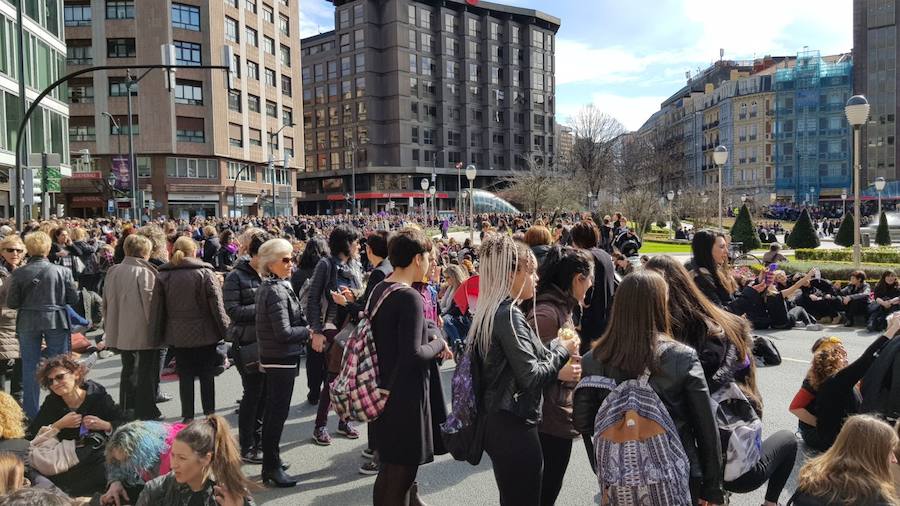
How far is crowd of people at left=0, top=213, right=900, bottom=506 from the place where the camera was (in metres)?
3.01

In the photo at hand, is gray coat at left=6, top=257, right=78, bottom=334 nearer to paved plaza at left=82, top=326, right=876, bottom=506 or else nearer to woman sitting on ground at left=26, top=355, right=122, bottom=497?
paved plaza at left=82, top=326, right=876, bottom=506

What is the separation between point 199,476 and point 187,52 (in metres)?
56.6

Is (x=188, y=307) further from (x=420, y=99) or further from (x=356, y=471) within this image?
(x=420, y=99)

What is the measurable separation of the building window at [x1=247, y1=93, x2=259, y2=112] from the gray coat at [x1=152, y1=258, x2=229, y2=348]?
187 ft

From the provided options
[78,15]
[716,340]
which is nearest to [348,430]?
[716,340]

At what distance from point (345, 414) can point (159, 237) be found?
5.12m

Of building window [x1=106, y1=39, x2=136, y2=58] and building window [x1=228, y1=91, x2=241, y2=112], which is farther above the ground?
building window [x1=106, y1=39, x2=136, y2=58]

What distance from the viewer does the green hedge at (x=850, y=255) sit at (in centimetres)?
2130

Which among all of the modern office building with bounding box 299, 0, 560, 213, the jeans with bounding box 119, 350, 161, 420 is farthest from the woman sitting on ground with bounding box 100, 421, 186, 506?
the modern office building with bounding box 299, 0, 560, 213

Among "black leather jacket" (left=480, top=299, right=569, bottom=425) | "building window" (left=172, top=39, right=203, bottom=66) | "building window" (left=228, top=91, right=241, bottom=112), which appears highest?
"building window" (left=172, top=39, right=203, bottom=66)

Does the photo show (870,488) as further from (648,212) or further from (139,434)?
(648,212)

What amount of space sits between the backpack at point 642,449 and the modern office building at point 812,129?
8998 centimetres

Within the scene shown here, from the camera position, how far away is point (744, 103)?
91125 mm

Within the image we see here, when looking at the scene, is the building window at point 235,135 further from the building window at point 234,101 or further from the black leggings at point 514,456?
the black leggings at point 514,456
